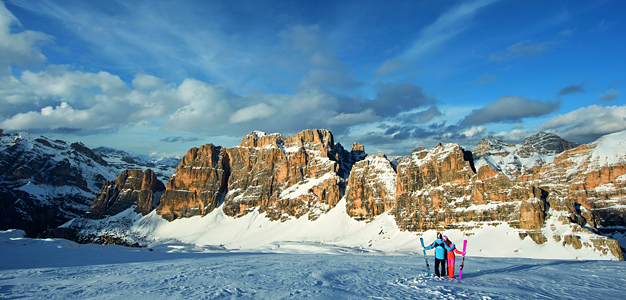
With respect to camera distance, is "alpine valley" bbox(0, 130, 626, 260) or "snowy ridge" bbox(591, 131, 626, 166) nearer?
"alpine valley" bbox(0, 130, 626, 260)

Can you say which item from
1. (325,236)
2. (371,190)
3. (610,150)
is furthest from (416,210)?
(610,150)

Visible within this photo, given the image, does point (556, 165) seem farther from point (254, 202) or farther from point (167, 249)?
point (167, 249)

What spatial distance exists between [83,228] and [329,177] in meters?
150

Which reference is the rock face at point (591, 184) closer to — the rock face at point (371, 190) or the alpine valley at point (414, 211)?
the alpine valley at point (414, 211)

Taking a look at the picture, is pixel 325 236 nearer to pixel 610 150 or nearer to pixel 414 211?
pixel 414 211

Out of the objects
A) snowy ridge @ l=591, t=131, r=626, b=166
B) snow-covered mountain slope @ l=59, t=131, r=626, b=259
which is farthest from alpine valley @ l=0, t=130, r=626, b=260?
snowy ridge @ l=591, t=131, r=626, b=166

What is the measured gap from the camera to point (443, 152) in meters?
125

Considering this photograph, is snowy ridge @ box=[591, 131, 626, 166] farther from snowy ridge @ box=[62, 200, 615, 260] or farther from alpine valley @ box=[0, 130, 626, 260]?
snowy ridge @ box=[62, 200, 615, 260]

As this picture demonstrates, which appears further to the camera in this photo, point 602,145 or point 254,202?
point 254,202

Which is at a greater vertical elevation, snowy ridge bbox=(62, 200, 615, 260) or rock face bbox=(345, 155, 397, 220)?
rock face bbox=(345, 155, 397, 220)

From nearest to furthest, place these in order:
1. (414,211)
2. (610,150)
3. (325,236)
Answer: (414,211)
(325,236)
(610,150)

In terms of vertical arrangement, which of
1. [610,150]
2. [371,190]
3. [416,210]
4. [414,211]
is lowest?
[414,211]

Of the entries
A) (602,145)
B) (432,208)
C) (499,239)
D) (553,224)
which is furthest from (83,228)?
(602,145)

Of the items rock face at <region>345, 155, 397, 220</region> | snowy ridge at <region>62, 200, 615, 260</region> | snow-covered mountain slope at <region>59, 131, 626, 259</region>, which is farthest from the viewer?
rock face at <region>345, 155, 397, 220</region>
